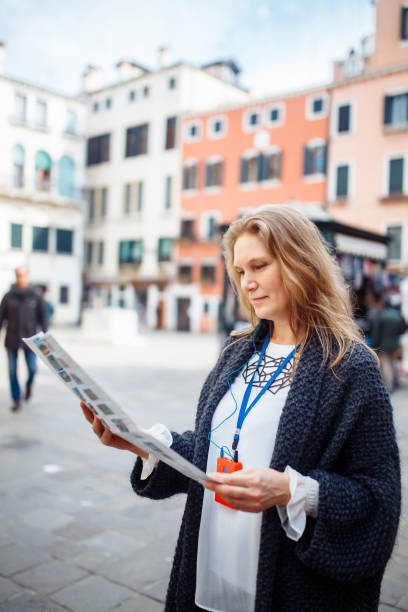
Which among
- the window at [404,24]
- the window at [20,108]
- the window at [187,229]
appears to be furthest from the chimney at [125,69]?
the window at [404,24]

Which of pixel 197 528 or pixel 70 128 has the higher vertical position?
pixel 70 128

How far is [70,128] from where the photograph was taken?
119ft

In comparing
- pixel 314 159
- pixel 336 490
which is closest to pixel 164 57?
pixel 314 159

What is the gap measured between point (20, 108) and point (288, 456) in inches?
1444

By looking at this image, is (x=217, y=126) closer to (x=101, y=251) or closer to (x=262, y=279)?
(x=101, y=251)

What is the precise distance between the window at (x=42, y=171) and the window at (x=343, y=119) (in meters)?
18.2

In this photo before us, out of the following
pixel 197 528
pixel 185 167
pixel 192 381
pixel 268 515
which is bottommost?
pixel 192 381

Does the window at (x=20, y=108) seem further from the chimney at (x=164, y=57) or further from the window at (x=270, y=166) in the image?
the window at (x=270, y=166)

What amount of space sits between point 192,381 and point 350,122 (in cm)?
1913

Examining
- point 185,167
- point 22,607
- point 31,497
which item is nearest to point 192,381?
point 31,497

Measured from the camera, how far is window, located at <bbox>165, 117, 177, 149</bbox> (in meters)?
32.3

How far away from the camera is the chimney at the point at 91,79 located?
38.6 m

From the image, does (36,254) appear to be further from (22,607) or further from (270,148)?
(22,607)

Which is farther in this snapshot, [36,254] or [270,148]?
[36,254]
